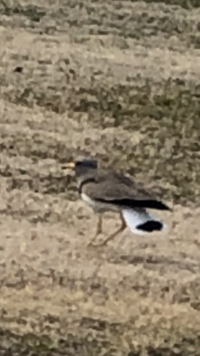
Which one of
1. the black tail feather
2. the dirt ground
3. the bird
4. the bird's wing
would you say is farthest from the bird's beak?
the black tail feather

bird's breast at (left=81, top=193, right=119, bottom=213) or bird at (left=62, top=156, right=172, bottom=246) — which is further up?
bird at (left=62, top=156, right=172, bottom=246)

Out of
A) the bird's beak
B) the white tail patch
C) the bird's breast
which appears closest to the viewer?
the white tail patch

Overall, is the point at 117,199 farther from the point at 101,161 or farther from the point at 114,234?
the point at 101,161

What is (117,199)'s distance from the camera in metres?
3.43

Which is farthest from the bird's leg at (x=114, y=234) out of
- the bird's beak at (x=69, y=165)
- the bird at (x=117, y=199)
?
the bird's beak at (x=69, y=165)

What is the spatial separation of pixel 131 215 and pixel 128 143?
937 mm

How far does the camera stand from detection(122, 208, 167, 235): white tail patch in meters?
3.32

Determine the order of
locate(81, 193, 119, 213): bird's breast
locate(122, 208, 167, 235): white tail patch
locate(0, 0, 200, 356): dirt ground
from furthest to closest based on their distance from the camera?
locate(81, 193, 119, 213): bird's breast < locate(122, 208, 167, 235): white tail patch < locate(0, 0, 200, 356): dirt ground

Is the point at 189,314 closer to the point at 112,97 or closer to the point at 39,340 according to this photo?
the point at 39,340

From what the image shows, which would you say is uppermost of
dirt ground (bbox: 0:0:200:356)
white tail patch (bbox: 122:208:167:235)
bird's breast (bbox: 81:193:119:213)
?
white tail patch (bbox: 122:208:167:235)

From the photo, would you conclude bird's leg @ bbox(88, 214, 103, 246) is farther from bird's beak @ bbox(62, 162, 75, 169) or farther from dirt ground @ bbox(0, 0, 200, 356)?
bird's beak @ bbox(62, 162, 75, 169)

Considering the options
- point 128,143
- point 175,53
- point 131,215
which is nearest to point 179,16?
point 175,53

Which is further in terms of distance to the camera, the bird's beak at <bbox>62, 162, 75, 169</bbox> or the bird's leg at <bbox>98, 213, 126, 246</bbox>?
the bird's beak at <bbox>62, 162, 75, 169</bbox>

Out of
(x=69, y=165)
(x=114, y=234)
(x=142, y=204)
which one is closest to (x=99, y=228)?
(x=114, y=234)
